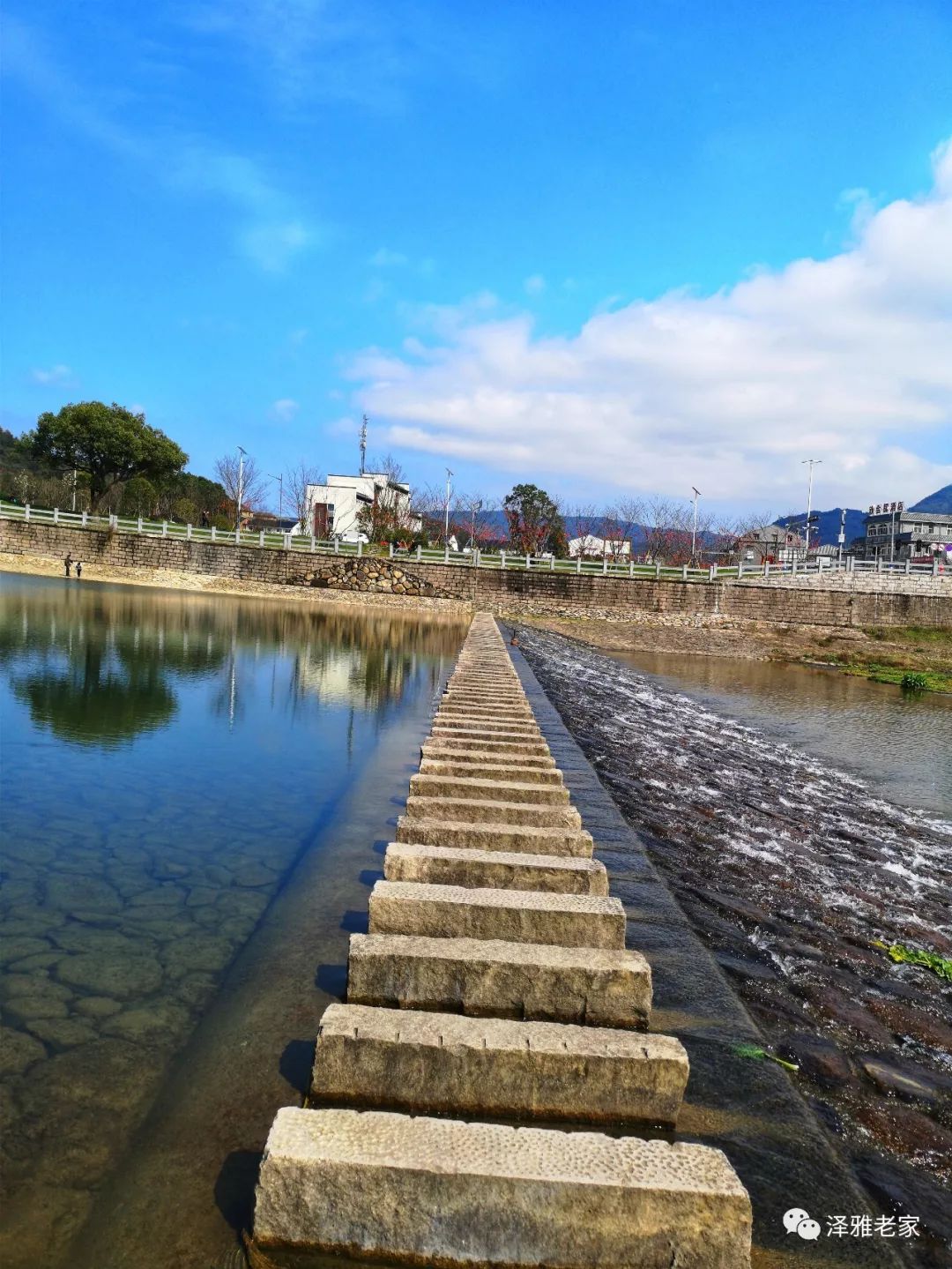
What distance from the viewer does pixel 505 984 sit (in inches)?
120

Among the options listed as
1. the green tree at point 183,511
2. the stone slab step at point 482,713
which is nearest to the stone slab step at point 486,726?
the stone slab step at point 482,713

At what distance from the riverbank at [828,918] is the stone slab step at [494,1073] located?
884 millimetres

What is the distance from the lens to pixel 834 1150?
286 centimetres

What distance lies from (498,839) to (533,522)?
71104 millimetres

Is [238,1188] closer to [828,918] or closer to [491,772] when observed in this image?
[491,772]

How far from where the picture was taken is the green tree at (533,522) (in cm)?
7094

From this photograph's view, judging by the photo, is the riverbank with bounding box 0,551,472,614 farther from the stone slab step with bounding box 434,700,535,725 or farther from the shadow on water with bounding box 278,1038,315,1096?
the shadow on water with bounding box 278,1038,315,1096

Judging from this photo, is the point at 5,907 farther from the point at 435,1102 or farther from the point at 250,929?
the point at 435,1102

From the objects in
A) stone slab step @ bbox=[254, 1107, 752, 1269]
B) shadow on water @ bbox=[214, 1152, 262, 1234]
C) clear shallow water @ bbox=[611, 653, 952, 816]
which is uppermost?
stone slab step @ bbox=[254, 1107, 752, 1269]

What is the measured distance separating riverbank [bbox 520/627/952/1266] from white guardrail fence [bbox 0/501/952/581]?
33186 millimetres

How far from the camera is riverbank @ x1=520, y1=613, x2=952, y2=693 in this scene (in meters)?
33.8

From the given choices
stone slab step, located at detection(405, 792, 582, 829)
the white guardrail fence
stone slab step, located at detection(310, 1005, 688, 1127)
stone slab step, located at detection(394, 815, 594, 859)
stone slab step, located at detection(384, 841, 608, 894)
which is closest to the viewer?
stone slab step, located at detection(310, 1005, 688, 1127)

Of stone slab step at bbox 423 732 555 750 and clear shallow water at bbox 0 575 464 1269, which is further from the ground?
stone slab step at bbox 423 732 555 750

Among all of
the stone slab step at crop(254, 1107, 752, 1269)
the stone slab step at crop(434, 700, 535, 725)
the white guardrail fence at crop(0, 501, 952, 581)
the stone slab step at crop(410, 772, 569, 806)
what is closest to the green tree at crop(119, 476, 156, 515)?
the white guardrail fence at crop(0, 501, 952, 581)
